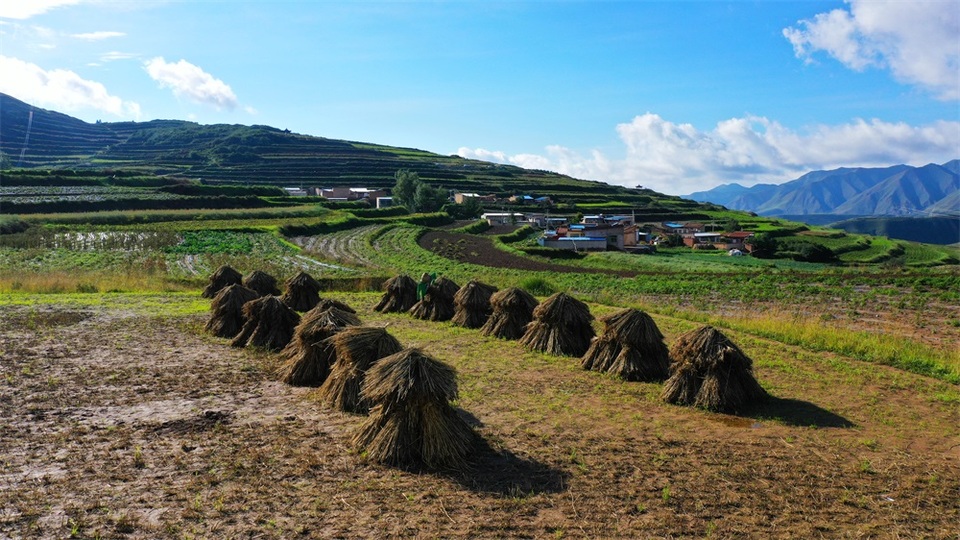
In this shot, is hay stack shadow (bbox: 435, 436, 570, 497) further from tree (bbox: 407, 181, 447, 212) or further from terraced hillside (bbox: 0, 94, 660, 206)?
terraced hillside (bbox: 0, 94, 660, 206)

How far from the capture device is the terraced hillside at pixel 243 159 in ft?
401

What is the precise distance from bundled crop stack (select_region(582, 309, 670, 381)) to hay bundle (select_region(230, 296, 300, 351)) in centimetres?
831

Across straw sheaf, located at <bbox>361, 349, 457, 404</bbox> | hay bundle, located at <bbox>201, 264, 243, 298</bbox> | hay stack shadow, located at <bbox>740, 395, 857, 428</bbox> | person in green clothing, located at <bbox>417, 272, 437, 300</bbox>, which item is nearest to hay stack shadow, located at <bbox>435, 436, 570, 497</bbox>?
straw sheaf, located at <bbox>361, 349, 457, 404</bbox>

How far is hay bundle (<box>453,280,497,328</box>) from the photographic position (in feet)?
66.8

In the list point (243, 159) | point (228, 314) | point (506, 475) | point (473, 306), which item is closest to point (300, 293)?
point (228, 314)

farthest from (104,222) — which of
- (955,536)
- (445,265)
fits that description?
(955,536)

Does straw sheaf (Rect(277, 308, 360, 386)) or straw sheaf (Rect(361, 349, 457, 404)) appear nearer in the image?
straw sheaf (Rect(361, 349, 457, 404))

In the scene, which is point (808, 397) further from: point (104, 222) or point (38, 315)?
point (104, 222)

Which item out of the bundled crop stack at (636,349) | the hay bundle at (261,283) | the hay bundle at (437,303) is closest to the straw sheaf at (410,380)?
the bundled crop stack at (636,349)

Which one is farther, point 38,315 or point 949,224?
point 949,224

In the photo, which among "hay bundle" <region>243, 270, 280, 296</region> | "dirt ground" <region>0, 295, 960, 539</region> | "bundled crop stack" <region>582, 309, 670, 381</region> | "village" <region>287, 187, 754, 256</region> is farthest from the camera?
"village" <region>287, 187, 754, 256</region>

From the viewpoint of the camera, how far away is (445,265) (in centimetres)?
4219

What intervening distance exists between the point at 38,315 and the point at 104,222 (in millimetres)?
42980

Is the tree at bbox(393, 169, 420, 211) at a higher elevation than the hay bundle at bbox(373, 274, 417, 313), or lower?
higher
